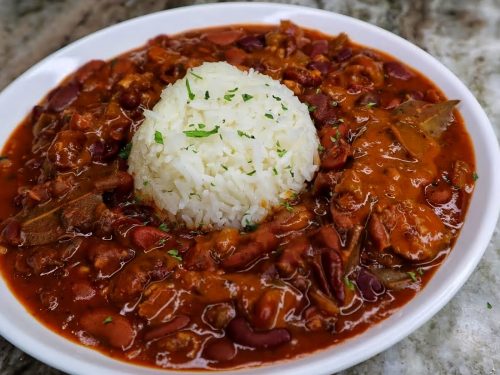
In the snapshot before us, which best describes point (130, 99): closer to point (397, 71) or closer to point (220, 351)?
point (397, 71)

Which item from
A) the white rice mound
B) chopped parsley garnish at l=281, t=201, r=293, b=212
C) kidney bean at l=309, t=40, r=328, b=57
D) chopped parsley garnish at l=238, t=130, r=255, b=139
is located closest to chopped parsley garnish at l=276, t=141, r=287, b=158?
the white rice mound

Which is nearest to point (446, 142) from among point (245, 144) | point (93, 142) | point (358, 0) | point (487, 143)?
point (487, 143)

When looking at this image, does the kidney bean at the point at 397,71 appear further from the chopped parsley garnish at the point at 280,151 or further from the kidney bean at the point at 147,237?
the kidney bean at the point at 147,237

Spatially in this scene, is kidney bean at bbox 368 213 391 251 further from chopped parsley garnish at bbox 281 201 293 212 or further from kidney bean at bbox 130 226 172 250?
kidney bean at bbox 130 226 172 250

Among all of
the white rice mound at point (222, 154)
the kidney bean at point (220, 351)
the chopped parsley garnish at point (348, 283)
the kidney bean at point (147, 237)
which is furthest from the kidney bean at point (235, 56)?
the kidney bean at point (220, 351)

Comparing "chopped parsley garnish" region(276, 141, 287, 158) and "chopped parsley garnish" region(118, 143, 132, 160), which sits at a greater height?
"chopped parsley garnish" region(276, 141, 287, 158)
